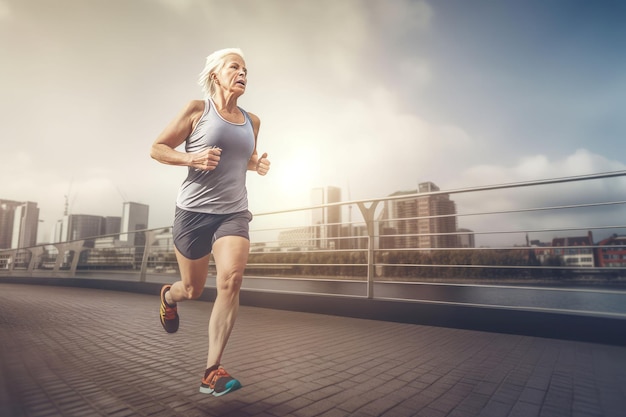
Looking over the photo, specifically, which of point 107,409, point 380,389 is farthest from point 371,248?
point 107,409

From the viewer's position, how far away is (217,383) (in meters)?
2.01

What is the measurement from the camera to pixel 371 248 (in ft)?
16.7

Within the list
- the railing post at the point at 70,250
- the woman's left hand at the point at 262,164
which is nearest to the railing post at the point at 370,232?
the woman's left hand at the point at 262,164

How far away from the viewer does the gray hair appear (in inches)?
94.4

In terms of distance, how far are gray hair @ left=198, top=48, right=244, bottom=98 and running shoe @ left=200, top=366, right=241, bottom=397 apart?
1810mm

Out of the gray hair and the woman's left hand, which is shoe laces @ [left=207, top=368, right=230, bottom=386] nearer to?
the woman's left hand

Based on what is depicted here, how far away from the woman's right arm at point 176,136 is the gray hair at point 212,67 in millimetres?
218

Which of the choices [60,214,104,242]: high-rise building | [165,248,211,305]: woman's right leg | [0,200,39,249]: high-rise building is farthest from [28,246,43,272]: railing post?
[0,200,39,249]: high-rise building

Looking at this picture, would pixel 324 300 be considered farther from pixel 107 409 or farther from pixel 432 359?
pixel 107 409

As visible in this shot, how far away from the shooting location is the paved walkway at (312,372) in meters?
1.88

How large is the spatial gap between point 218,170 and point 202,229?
0.40 m

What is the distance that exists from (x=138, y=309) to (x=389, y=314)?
3.96 metres

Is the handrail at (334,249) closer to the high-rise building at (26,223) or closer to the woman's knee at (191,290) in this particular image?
the woman's knee at (191,290)

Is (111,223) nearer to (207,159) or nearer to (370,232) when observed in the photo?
(370,232)
